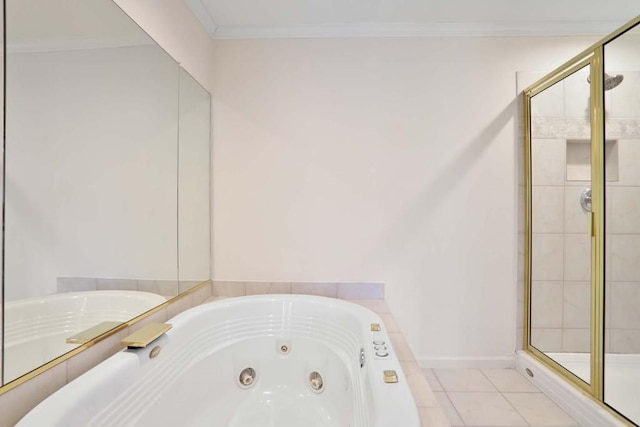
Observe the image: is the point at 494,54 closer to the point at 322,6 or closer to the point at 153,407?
the point at 322,6

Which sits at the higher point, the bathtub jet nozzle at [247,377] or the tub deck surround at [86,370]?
the tub deck surround at [86,370]

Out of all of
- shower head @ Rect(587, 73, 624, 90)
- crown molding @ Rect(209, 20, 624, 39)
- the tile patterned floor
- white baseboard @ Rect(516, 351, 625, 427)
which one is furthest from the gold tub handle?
shower head @ Rect(587, 73, 624, 90)

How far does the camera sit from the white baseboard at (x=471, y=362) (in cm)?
193

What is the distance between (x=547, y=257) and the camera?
1845 mm

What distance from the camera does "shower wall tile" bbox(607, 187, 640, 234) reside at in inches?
57.1

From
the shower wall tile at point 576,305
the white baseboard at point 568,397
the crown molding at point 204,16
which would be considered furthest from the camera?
the crown molding at point 204,16

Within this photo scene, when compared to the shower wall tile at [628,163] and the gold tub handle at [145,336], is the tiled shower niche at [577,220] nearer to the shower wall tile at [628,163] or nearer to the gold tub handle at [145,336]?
the shower wall tile at [628,163]

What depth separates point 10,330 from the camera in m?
0.76

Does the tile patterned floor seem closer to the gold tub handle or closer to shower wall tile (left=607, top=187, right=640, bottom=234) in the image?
shower wall tile (left=607, top=187, right=640, bottom=234)

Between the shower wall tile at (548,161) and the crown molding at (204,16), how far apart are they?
2219mm

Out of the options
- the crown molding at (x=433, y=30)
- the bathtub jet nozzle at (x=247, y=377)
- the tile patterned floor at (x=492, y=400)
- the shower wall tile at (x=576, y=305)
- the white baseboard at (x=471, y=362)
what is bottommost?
the tile patterned floor at (x=492, y=400)

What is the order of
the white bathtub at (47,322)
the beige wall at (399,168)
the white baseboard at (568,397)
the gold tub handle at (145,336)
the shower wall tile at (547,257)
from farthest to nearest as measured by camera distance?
1. the beige wall at (399,168)
2. the shower wall tile at (547,257)
3. the white baseboard at (568,397)
4. the gold tub handle at (145,336)
5. the white bathtub at (47,322)

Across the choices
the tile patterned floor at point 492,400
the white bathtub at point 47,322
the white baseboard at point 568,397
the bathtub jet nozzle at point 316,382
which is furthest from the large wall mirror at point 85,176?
the white baseboard at point 568,397

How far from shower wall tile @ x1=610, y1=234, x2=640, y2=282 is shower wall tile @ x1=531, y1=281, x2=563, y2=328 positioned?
0.33m
